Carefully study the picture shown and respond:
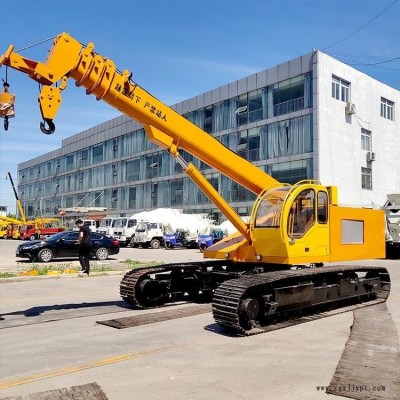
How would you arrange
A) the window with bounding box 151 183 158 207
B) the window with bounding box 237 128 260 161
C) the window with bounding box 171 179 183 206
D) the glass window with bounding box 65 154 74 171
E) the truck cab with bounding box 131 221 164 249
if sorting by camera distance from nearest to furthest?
the truck cab with bounding box 131 221 164 249
the window with bounding box 237 128 260 161
the window with bounding box 171 179 183 206
the window with bounding box 151 183 158 207
the glass window with bounding box 65 154 74 171

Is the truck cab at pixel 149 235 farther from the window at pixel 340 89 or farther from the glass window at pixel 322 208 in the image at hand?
the glass window at pixel 322 208

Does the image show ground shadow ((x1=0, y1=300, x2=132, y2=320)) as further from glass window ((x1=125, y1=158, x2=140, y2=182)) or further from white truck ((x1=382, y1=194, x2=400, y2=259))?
glass window ((x1=125, y1=158, x2=140, y2=182))

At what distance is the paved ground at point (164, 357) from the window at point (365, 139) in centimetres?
3514

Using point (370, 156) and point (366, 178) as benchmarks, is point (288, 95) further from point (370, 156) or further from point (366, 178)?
point (366, 178)

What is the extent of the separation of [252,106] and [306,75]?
7192 mm

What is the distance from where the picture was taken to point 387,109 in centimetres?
4653

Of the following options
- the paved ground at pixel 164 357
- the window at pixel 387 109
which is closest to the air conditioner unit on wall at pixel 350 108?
the window at pixel 387 109

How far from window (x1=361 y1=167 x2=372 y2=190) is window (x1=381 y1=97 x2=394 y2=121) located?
6.88 metres

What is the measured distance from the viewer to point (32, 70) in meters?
7.75

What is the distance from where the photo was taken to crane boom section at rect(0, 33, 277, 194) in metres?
Answer: 7.78

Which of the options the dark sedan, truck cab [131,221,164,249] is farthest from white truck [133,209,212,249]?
the dark sedan

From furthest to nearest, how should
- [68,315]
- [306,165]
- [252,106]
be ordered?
[252,106] → [306,165] → [68,315]

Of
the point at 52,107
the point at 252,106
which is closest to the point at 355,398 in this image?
the point at 52,107

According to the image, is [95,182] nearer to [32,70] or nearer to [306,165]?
[306,165]
